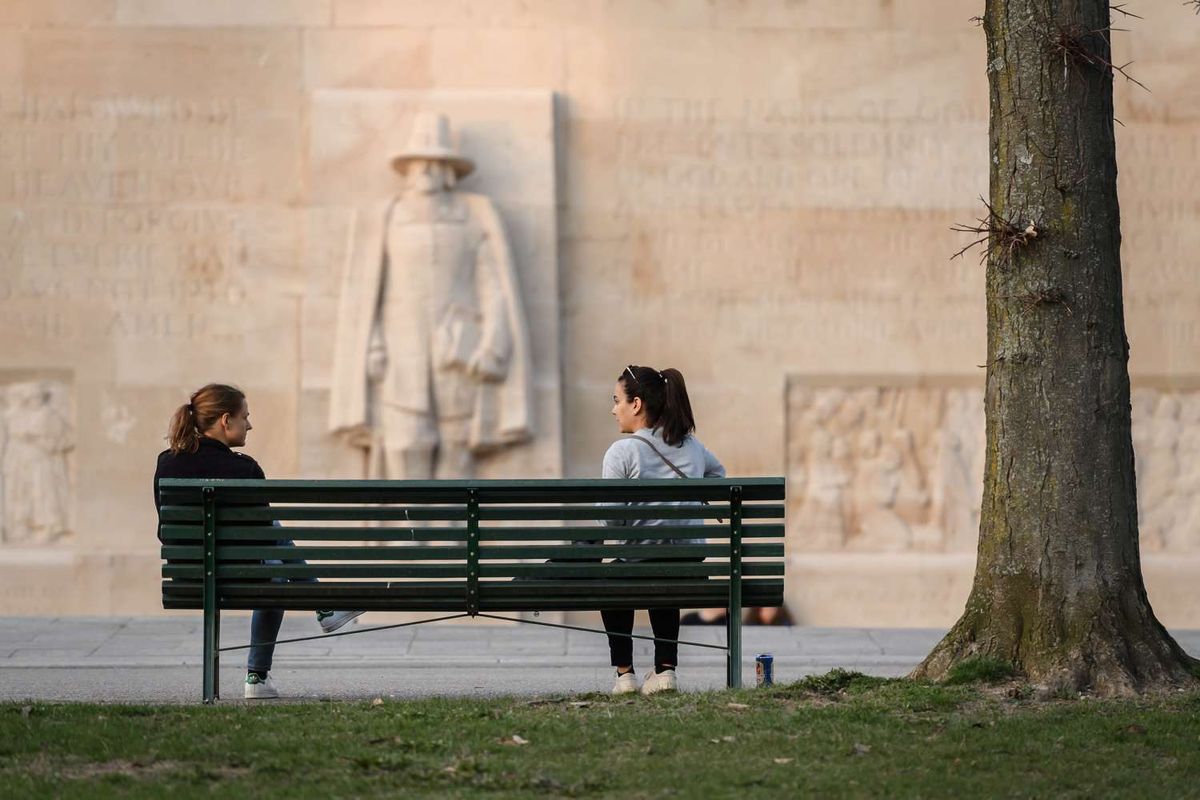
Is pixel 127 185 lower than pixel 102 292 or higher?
higher

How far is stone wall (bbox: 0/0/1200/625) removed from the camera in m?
12.2

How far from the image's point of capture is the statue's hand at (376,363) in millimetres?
11766

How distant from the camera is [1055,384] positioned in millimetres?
6855

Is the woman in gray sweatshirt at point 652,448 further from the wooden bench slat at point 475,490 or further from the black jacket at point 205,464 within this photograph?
the black jacket at point 205,464

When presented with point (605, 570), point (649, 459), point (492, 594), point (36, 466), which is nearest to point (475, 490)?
point (492, 594)

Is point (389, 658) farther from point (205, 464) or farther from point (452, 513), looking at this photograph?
point (452, 513)

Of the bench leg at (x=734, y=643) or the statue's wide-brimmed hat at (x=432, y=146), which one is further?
the statue's wide-brimmed hat at (x=432, y=146)

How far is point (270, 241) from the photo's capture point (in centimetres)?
1222

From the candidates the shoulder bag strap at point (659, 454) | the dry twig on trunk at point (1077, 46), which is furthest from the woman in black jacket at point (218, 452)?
the dry twig on trunk at point (1077, 46)

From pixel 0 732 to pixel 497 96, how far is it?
23.6 feet

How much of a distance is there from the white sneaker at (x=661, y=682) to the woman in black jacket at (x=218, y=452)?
1232 millimetres

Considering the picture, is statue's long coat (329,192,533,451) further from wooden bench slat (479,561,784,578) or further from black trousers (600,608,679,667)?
wooden bench slat (479,561,784,578)

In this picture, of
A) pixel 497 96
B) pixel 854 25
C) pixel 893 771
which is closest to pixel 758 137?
pixel 854 25

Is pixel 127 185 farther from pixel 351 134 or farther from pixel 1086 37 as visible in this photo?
pixel 1086 37
